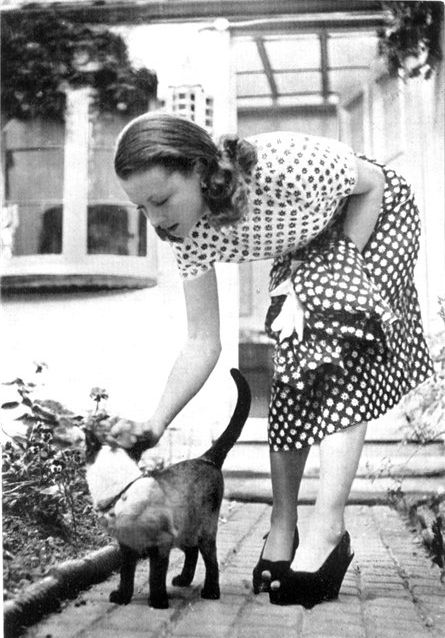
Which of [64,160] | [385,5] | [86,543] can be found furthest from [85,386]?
[385,5]

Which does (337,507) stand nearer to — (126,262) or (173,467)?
(173,467)

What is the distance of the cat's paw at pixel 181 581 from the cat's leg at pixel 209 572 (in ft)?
0.08

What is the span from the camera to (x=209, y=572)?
948mm

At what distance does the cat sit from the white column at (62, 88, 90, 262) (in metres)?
0.33

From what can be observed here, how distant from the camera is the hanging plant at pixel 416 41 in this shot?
1.13m

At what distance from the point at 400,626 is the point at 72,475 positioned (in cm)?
54

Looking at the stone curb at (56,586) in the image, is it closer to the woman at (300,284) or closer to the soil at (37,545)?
the soil at (37,545)

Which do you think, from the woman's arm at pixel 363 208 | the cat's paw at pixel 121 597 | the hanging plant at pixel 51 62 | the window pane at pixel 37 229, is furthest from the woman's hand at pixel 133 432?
the hanging plant at pixel 51 62

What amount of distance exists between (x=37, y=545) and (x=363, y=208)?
75 centimetres

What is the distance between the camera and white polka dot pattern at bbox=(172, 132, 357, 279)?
0.95 meters

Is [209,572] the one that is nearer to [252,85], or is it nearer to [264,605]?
[264,605]

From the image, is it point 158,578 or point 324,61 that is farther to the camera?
point 324,61

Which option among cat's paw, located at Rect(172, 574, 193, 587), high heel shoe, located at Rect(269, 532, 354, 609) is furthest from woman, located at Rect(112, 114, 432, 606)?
cat's paw, located at Rect(172, 574, 193, 587)

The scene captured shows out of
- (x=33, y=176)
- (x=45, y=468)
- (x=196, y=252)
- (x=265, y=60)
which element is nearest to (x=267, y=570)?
(x=45, y=468)
